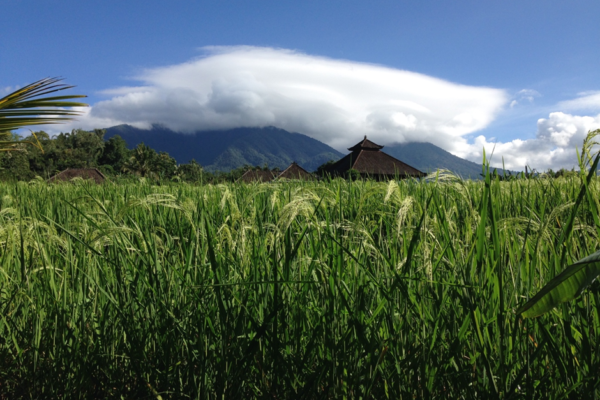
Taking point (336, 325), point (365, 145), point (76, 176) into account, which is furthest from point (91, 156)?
point (336, 325)

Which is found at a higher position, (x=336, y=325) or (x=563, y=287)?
(x=563, y=287)

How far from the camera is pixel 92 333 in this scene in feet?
5.28

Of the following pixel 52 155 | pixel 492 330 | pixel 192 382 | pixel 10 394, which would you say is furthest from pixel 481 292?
pixel 52 155

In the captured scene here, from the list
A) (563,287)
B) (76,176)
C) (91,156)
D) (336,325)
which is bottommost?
(336,325)

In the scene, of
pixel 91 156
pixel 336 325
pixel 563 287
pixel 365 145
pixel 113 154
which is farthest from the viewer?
pixel 113 154

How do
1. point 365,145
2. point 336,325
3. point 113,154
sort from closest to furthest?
point 336,325
point 365,145
point 113,154

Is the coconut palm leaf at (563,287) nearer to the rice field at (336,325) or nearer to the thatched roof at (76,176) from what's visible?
the rice field at (336,325)

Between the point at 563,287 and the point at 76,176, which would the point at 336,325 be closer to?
the point at 563,287

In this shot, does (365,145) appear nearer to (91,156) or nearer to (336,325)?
(336,325)

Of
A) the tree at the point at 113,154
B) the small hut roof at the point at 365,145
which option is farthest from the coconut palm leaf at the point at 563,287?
the tree at the point at 113,154

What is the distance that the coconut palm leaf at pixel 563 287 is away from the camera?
20.9 inches

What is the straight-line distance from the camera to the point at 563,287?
0.57 metres

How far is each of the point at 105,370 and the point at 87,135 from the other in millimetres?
87049

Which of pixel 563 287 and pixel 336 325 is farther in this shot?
pixel 336 325
